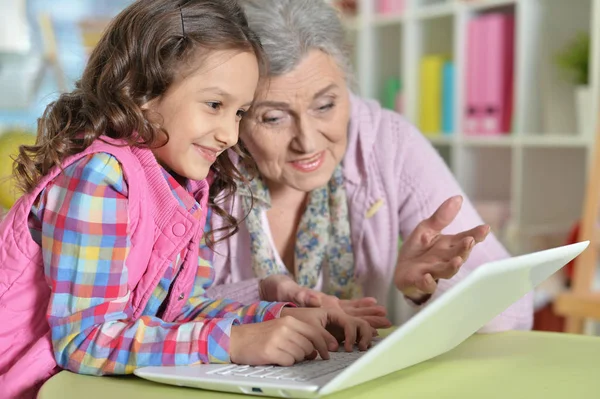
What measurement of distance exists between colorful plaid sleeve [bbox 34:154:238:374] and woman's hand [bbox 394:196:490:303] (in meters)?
0.35

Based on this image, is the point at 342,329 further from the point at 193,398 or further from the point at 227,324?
the point at 193,398

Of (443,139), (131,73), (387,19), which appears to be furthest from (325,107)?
(387,19)

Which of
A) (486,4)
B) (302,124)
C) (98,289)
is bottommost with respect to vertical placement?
(98,289)

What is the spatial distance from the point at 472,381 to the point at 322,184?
25.1 inches

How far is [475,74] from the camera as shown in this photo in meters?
2.86

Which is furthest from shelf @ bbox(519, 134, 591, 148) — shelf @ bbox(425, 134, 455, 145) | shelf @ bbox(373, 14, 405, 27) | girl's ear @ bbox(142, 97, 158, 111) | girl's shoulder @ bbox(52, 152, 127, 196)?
girl's shoulder @ bbox(52, 152, 127, 196)

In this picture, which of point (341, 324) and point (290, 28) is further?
point (290, 28)

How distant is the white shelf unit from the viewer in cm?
265

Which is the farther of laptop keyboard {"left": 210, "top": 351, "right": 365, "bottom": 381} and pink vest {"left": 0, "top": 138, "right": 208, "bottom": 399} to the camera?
pink vest {"left": 0, "top": 138, "right": 208, "bottom": 399}

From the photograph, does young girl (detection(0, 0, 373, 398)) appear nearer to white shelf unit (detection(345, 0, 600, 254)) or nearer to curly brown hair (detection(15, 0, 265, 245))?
curly brown hair (detection(15, 0, 265, 245))

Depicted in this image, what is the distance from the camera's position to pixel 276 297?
1312 mm

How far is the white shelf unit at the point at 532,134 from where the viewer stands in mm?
2648

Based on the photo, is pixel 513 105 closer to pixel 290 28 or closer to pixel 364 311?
pixel 290 28

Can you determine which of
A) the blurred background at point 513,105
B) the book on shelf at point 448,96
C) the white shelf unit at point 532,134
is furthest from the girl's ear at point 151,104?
the book on shelf at point 448,96
